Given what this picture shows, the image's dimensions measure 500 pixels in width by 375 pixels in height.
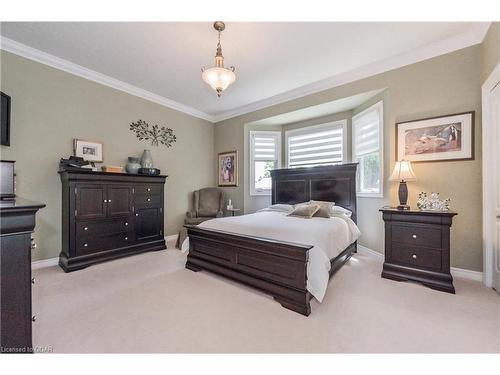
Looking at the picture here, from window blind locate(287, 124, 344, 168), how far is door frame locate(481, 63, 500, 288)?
6.61ft

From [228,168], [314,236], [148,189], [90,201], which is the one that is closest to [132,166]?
[148,189]

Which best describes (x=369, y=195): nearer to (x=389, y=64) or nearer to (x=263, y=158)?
(x=389, y=64)

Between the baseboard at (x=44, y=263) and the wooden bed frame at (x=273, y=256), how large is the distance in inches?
78.6

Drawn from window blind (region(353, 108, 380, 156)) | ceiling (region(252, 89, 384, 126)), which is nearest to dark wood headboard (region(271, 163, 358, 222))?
window blind (region(353, 108, 380, 156))

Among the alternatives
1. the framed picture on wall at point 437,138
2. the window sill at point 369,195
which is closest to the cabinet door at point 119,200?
the window sill at point 369,195

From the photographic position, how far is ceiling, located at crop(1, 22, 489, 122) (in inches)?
97.7

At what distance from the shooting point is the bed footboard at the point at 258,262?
2.01 metres

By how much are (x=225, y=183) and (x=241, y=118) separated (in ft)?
5.39

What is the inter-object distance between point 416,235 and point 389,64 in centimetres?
244

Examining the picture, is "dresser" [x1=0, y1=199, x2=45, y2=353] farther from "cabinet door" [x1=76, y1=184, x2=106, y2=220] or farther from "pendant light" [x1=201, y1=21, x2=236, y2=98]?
"cabinet door" [x1=76, y1=184, x2=106, y2=220]

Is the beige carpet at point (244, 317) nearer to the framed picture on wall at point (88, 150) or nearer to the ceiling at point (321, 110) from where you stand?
the framed picture on wall at point (88, 150)

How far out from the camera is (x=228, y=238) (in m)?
2.58
